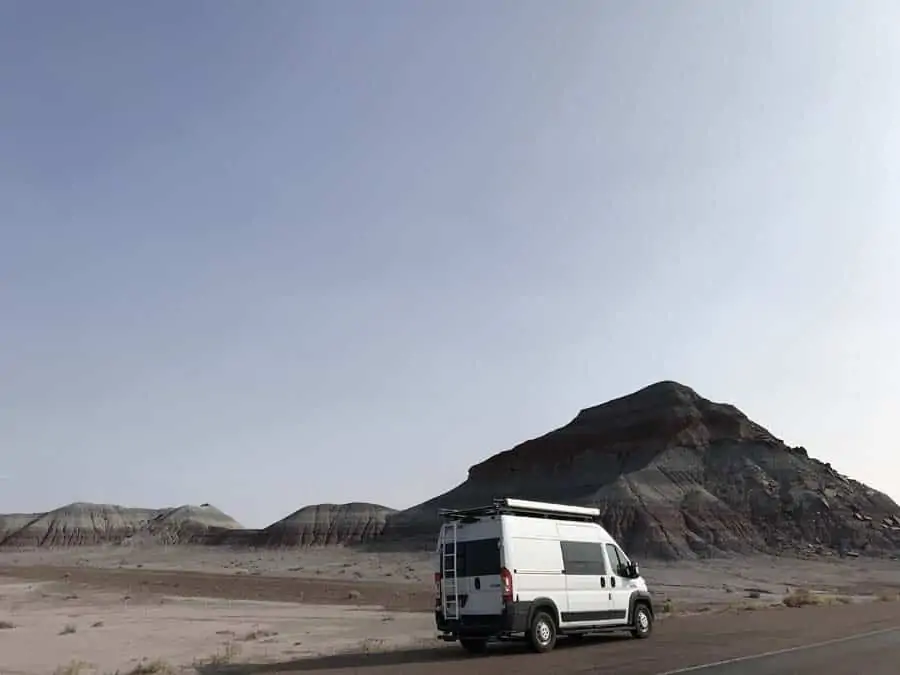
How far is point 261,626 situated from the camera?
93.8 ft

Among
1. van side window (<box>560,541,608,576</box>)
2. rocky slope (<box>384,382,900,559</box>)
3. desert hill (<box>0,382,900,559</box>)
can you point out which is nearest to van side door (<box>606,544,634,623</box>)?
van side window (<box>560,541,608,576</box>)

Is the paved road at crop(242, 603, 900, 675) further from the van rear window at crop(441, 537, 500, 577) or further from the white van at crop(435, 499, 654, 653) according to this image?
the van rear window at crop(441, 537, 500, 577)

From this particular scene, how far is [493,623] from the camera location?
18812mm

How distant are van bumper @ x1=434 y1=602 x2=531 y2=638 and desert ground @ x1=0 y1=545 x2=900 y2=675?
7.14ft

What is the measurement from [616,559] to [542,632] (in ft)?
12.3

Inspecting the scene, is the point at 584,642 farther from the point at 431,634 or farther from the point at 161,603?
the point at 161,603

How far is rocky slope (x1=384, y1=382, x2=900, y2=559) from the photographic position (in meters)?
90.7

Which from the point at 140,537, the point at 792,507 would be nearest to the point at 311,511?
the point at 140,537

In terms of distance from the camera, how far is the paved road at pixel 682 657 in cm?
1590

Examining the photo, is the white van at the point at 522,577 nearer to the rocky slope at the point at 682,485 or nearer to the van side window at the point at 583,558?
the van side window at the point at 583,558

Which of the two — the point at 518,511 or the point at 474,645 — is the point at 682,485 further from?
the point at 518,511

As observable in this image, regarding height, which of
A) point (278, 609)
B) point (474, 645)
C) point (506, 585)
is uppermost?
point (278, 609)

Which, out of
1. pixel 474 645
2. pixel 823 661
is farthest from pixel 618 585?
pixel 823 661

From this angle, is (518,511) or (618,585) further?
(618,585)
